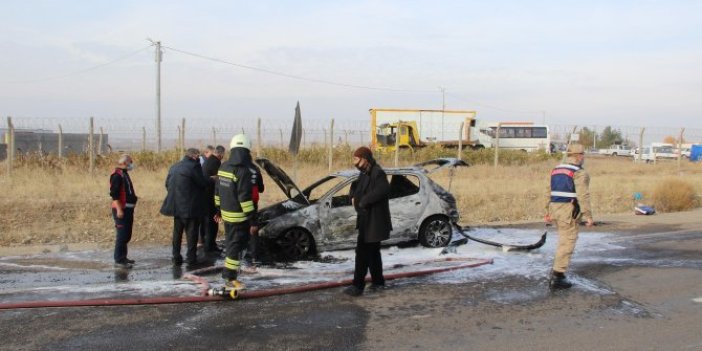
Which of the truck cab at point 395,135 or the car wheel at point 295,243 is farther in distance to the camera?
the truck cab at point 395,135

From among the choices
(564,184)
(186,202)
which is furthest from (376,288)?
(186,202)

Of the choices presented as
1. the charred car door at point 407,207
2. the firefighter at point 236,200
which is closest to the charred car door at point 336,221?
the charred car door at point 407,207

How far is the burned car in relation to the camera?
9281mm

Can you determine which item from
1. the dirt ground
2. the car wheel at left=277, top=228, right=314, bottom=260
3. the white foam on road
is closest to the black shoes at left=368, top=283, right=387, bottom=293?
the dirt ground

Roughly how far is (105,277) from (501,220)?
371 inches

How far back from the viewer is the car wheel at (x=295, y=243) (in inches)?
365

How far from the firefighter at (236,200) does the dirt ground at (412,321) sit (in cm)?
56

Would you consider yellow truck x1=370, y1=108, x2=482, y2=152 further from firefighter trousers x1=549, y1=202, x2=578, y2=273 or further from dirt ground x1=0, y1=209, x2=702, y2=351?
dirt ground x1=0, y1=209, x2=702, y2=351

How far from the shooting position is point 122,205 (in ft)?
28.5

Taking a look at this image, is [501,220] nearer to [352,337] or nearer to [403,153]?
[352,337]

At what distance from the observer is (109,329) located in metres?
5.65

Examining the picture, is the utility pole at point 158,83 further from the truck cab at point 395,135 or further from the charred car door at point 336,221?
the charred car door at point 336,221

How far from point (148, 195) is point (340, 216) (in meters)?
7.67

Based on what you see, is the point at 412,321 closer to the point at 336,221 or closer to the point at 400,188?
the point at 336,221
